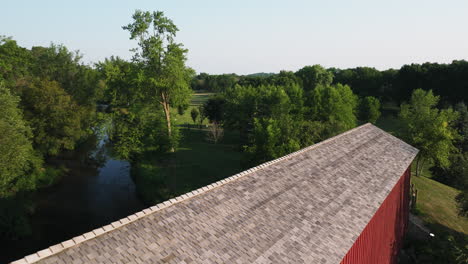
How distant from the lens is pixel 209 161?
3578 centimetres

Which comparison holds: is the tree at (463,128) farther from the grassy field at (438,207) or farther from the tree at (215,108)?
the tree at (215,108)

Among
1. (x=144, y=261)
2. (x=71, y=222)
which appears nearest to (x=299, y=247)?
(x=144, y=261)

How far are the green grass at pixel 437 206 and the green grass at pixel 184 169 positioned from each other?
18.3 meters

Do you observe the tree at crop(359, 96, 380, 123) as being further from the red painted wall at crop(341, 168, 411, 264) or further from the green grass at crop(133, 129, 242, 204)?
the red painted wall at crop(341, 168, 411, 264)

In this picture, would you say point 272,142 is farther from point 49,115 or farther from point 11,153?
point 49,115

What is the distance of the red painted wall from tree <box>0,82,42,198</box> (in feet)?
74.5

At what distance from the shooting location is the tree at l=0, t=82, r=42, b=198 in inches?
768

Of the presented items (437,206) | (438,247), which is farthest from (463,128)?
(438,247)

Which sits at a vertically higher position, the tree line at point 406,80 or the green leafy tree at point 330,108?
the tree line at point 406,80

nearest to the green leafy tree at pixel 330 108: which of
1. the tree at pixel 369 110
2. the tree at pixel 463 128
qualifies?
the tree at pixel 463 128

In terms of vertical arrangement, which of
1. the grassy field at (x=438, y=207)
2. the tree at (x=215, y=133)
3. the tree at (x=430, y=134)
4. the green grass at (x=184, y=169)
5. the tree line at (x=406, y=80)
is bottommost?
the grassy field at (x=438, y=207)

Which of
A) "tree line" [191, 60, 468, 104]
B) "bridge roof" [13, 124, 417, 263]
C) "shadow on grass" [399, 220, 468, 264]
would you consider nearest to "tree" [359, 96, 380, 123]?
"tree line" [191, 60, 468, 104]

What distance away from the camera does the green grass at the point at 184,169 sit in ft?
83.8

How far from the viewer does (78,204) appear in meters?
24.8
